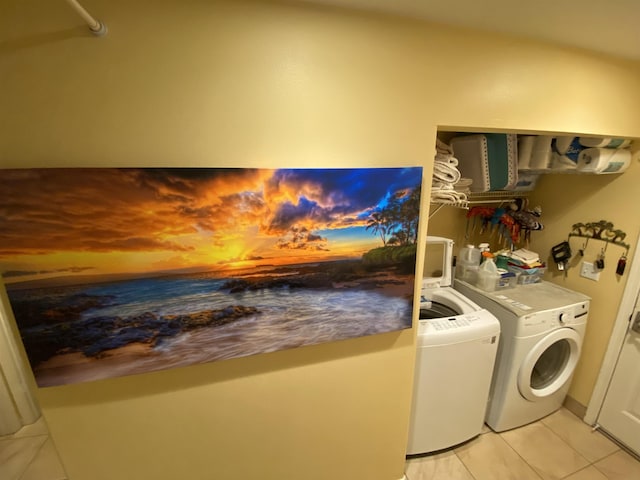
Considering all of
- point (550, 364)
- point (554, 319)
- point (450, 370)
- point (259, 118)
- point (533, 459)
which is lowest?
point (533, 459)

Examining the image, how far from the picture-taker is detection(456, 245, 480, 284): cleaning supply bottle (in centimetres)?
201

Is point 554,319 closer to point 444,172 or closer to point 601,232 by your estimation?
point 601,232

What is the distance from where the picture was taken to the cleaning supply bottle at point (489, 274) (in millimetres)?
1888

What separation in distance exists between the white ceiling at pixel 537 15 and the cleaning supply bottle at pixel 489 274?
4.06ft

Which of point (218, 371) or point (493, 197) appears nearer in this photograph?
point (218, 371)

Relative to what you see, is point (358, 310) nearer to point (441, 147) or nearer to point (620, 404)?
point (441, 147)

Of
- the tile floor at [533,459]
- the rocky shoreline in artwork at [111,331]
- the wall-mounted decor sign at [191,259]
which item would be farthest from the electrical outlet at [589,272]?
the rocky shoreline in artwork at [111,331]

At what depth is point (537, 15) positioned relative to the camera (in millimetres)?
913

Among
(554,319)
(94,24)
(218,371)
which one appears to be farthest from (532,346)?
(94,24)

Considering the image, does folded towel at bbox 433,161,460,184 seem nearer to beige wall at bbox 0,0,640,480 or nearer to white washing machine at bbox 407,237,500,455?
beige wall at bbox 0,0,640,480

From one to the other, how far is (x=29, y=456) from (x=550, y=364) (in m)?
3.57

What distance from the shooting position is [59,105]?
0.76m

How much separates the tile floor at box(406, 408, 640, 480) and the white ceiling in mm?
2231

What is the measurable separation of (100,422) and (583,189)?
2912mm
